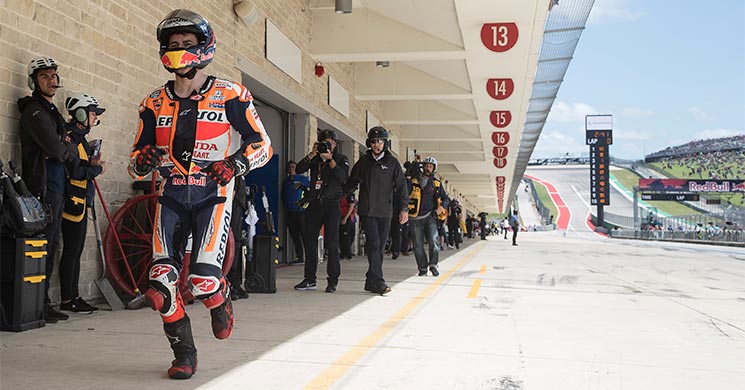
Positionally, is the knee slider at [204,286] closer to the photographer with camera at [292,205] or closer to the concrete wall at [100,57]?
the concrete wall at [100,57]

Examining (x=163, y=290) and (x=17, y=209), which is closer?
(x=163, y=290)

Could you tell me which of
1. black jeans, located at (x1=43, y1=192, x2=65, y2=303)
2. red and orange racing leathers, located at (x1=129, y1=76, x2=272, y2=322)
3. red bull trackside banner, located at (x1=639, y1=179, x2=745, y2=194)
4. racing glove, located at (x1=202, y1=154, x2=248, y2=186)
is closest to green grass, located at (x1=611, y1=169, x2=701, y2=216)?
red bull trackside banner, located at (x1=639, y1=179, x2=745, y2=194)

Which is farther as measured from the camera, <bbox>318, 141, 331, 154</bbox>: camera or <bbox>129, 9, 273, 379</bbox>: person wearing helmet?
<bbox>318, 141, 331, 154</bbox>: camera

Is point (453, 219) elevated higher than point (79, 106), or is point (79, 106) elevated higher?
point (79, 106)

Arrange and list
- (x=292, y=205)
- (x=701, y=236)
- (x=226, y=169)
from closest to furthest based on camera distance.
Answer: (x=226, y=169), (x=292, y=205), (x=701, y=236)

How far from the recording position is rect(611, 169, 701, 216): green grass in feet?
374

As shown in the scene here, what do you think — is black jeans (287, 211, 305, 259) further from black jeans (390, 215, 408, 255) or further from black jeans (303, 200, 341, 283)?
black jeans (303, 200, 341, 283)

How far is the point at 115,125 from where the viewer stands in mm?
7398

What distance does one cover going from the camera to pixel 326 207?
8516mm

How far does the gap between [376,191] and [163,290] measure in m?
4.89

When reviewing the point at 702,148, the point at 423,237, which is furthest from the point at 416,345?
the point at 702,148

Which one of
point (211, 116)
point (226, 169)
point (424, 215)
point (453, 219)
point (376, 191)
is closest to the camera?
point (226, 169)

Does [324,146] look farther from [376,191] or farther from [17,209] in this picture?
[17,209]

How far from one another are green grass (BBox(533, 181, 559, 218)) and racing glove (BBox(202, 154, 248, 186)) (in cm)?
11738
